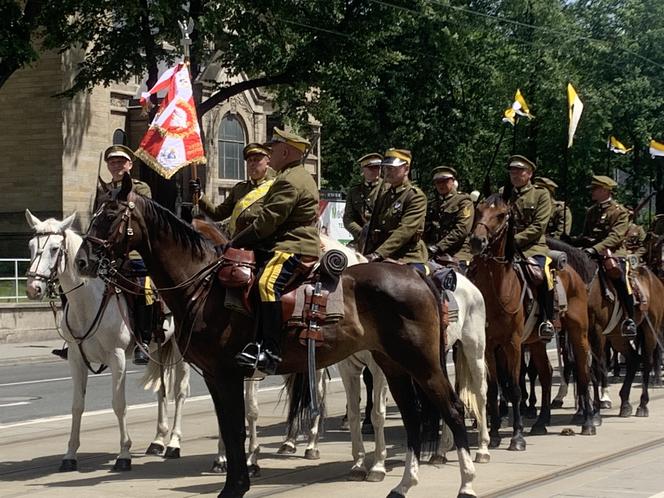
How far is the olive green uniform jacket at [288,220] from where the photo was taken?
941 centimetres

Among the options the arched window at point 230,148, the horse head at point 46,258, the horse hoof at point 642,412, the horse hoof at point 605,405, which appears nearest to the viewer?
the horse head at point 46,258

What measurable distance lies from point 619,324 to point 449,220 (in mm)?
3678

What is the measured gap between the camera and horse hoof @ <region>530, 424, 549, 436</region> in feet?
44.4

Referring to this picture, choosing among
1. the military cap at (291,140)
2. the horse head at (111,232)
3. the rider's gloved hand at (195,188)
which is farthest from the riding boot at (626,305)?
the horse head at (111,232)

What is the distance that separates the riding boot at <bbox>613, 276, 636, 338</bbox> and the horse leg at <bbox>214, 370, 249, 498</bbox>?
7.79 m

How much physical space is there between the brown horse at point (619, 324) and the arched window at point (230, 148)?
94.7 ft

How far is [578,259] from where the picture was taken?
14992mm

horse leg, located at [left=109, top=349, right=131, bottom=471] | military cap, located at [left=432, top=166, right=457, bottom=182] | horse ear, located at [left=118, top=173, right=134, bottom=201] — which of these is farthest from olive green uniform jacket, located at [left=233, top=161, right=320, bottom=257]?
military cap, located at [left=432, top=166, right=457, bottom=182]

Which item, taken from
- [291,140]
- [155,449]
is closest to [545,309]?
[155,449]

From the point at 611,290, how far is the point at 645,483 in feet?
20.0

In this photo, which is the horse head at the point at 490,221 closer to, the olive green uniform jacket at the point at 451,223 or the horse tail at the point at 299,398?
the olive green uniform jacket at the point at 451,223

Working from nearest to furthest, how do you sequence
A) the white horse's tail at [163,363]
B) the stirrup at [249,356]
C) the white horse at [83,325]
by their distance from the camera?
the stirrup at [249,356]
the white horse at [83,325]
the white horse's tail at [163,363]

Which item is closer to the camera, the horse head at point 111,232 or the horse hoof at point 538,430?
the horse head at point 111,232

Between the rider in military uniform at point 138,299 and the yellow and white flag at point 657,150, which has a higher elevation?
the yellow and white flag at point 657,150
